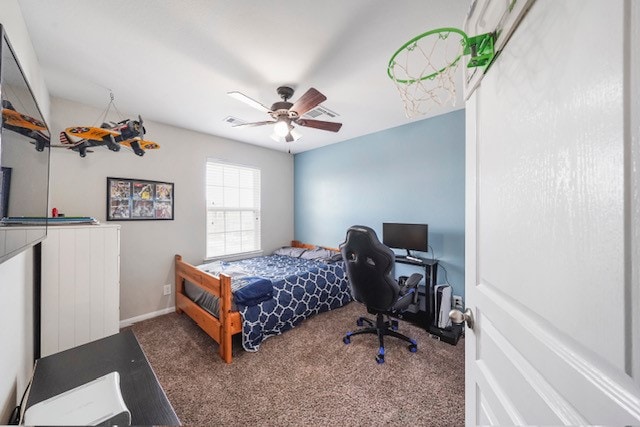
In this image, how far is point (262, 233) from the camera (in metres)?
4.16

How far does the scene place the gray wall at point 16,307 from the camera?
1034mm

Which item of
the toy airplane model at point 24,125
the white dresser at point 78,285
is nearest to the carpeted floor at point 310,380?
the white dresser at point 78,285

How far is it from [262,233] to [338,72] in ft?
9.57

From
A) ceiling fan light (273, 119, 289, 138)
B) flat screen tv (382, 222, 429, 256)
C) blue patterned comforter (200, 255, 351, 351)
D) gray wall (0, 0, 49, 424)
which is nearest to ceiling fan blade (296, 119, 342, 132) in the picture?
ceiling fan light (273, 119, 289, 138)

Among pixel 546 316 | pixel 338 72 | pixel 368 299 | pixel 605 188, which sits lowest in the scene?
pixel 368 299

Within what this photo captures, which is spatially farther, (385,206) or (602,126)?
(385,206)

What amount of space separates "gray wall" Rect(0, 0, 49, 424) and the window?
6.59ft

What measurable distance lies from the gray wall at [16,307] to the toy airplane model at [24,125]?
0.48m

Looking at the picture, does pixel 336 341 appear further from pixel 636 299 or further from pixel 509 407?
pixel 636 299

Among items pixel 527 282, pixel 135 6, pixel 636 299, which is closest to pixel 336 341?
pixel 527 282

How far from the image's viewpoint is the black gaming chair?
199cm

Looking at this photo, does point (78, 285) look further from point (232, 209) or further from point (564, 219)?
point (564, 219)

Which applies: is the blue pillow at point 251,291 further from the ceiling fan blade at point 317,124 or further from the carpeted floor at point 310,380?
the ceiling fan blade at point 317,124

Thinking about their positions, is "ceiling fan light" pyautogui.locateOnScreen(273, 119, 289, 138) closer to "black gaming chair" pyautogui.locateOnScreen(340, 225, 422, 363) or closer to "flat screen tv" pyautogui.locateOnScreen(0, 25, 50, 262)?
"black gaming chair" pyautogui.locateOnScreen(340, 225, 422, 363)
